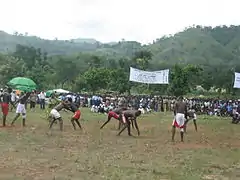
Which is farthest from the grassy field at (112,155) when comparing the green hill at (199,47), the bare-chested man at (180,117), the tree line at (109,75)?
the green hill at (199,47)

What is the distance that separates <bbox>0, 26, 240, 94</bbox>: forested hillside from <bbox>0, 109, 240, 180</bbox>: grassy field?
78.8 ft

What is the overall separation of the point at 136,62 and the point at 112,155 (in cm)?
5500

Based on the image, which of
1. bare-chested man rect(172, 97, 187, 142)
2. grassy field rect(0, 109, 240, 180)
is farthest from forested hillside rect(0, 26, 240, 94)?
grassy field rect(0, 109, 240, 180)

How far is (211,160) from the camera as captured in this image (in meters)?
13.2

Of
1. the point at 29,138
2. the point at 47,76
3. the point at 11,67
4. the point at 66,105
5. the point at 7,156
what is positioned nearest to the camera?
the point at 7,156

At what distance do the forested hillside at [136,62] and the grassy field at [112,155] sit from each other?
24.0 meters

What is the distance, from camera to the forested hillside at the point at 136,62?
54.5m

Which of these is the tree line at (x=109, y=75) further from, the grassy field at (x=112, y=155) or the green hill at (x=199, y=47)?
the green hill at (x=199, y=47)

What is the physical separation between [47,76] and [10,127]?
Result: 6158 cm

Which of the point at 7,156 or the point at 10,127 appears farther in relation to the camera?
the point at 10,127

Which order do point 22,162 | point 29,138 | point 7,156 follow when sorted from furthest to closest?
1. point 29,138
2. point 7,156
3. point 22,162

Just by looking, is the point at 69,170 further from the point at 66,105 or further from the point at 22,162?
the point at 66,105

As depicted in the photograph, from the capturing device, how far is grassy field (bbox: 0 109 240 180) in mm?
10695

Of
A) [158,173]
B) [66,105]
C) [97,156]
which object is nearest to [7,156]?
[97,156]
